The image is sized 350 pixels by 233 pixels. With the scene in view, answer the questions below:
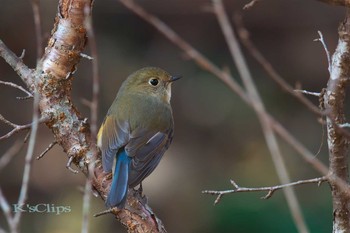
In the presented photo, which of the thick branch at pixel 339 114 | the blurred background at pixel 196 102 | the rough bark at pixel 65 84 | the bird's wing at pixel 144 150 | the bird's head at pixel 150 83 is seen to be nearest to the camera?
the thick branch at pixel 339 114

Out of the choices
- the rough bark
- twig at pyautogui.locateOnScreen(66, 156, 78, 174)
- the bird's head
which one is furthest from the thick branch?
the bird's head

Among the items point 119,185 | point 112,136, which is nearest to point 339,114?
point 119,185

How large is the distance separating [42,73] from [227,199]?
157 inches

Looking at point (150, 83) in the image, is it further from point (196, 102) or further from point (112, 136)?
point (196, 102)

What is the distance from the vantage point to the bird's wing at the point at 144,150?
15.1ft

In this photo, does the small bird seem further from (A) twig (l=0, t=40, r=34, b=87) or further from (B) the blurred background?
(B) the blurred background

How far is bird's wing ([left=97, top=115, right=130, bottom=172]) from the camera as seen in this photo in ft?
14.8

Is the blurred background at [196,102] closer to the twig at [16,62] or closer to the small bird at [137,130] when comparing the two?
the small bird at [137,130]

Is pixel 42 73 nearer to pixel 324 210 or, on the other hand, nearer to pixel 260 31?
pixel 324 210

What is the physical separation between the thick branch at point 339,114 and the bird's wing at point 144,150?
1247mm

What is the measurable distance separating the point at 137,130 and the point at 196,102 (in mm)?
4220

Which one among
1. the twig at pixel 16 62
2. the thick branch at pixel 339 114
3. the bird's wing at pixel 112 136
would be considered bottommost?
the thick branch at pixel 339 114

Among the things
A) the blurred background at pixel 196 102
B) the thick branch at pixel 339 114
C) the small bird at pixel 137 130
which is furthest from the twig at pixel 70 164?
the blurred background at pixel 196 102

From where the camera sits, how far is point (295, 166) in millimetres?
8539
